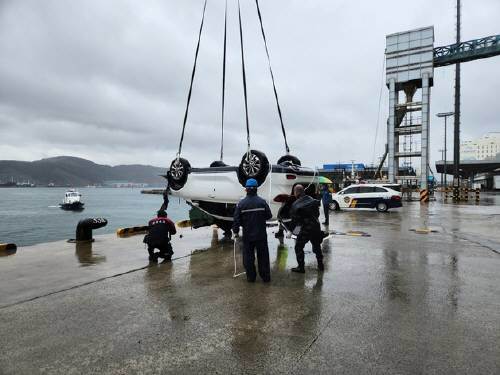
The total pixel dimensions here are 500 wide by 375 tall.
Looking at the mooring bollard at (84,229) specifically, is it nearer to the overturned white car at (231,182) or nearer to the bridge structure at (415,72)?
the overturned white car at (231,182)

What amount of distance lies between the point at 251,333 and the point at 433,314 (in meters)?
2.17

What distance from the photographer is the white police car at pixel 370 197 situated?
18.9 metres

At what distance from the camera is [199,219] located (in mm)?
9078

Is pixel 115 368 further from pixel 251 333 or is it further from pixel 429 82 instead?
pixel 429 82

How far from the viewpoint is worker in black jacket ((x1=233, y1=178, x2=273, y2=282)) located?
522 cm

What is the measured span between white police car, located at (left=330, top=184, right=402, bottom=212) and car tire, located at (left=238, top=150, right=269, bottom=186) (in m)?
14.3

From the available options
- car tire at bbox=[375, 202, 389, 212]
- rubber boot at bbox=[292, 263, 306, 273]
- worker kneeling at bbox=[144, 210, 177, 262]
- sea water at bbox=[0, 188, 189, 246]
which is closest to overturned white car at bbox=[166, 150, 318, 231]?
worker kneeling at bbox=[144, 210, 177, 262]

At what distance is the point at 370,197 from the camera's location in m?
19.4

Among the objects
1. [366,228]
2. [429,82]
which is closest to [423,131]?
[429,82]

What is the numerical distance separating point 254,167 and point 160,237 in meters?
2.43

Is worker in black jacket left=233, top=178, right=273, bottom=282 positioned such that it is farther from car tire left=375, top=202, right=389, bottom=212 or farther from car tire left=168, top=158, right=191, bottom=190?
car tire left=375, top=202, right=389, bottom=212

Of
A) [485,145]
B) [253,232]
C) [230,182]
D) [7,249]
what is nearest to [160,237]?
[230,182]

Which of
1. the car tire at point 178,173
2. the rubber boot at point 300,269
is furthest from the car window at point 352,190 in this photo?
the rubber boot at point 300,269

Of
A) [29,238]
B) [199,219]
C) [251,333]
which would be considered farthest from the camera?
[29,238]
